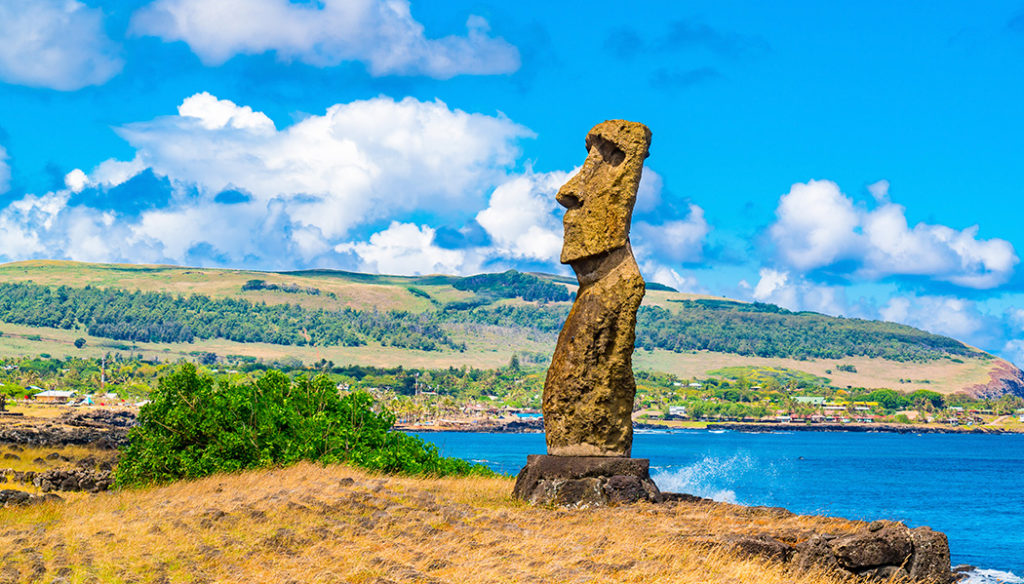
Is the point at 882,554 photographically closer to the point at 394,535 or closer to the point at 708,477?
the point at 394,535

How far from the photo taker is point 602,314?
20344 millimetres

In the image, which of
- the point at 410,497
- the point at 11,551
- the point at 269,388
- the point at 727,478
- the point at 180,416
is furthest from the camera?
the point at 727,478

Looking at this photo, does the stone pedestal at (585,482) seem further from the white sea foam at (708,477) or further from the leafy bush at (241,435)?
the white sea foam at (708,477)

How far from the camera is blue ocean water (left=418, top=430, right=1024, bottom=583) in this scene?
62.3 metres

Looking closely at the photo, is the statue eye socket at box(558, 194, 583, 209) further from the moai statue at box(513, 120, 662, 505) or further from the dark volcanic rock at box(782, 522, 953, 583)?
the dark volcanic rock at box(782, 522, 953, 583)

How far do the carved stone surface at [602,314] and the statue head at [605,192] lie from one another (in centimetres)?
2

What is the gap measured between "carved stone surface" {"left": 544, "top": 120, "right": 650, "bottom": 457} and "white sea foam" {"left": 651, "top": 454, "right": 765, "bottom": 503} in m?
45.3

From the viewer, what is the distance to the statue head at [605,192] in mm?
20516

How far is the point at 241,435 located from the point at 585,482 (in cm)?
989

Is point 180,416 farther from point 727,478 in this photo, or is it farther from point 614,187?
point 727,478

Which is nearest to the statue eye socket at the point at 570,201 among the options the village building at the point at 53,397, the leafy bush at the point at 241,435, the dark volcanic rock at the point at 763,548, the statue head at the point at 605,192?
the statue head at the point at 605,192

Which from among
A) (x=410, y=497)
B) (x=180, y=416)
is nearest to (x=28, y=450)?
(x=180, y=416)

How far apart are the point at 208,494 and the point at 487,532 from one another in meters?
6.66

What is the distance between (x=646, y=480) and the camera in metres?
19.9
